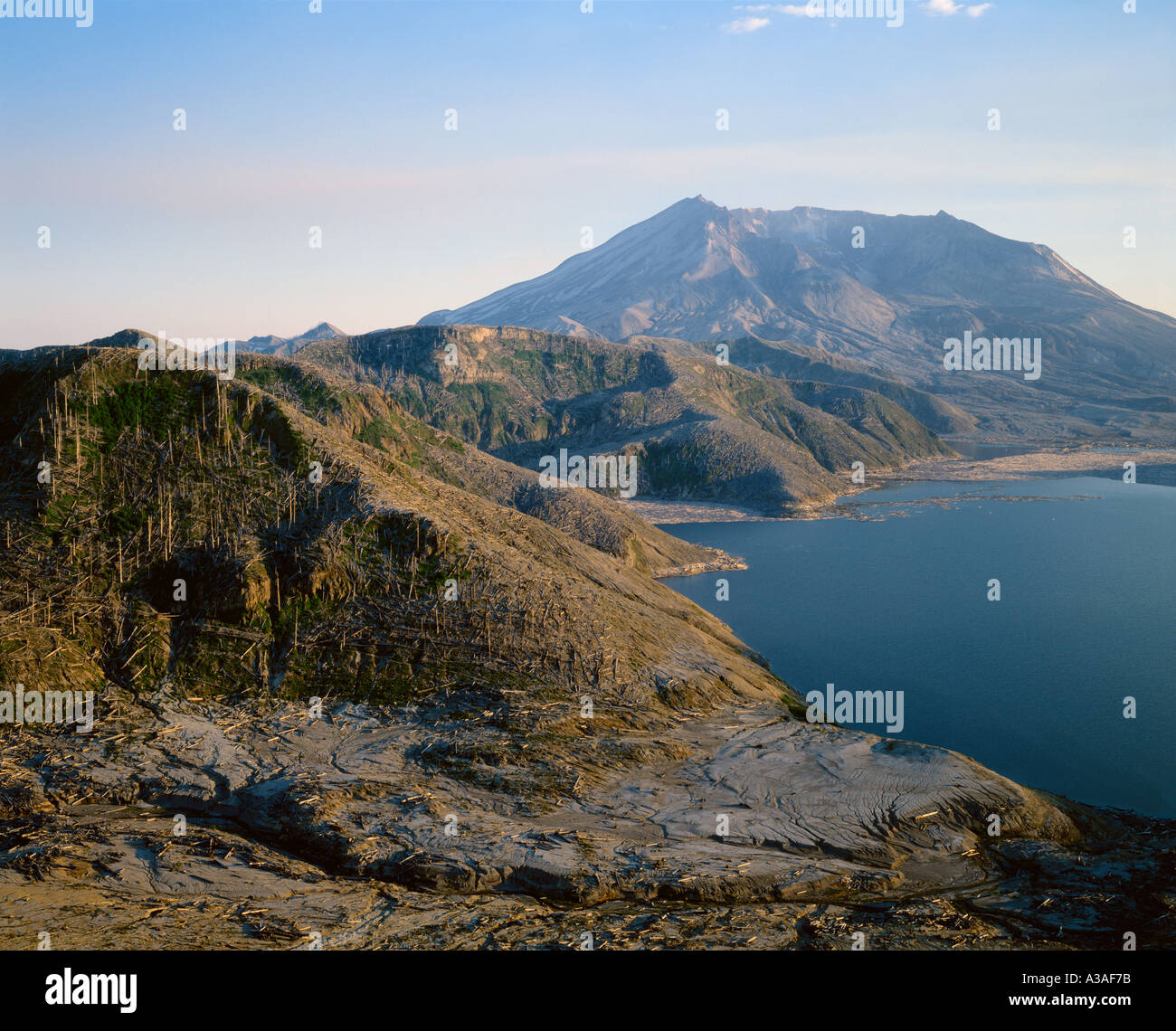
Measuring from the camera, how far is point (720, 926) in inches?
777

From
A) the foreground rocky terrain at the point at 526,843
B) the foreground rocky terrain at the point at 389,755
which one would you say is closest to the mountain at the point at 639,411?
the foreground rocky terrain at the point at 389,755

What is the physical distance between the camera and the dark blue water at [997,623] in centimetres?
3722

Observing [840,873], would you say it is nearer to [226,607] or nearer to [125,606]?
[226,607]

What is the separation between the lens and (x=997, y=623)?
185 feet

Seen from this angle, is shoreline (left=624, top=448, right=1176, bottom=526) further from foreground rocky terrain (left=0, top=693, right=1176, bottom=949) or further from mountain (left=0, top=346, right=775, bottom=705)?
foreground rocky terrain (left=0, top=693, right=1176, bottom=949)

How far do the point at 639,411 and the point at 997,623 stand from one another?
265ft

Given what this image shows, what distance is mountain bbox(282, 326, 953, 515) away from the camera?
117125mm

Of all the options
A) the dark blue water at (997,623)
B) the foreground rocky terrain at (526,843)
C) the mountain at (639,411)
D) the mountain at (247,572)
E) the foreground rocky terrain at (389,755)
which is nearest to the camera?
the foreground rocky terrain at (526,843)

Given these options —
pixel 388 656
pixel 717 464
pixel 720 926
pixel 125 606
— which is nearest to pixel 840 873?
pixel 720 926

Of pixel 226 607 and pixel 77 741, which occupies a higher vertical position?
pixel 226 607

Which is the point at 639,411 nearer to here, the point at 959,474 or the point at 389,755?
the point at 959,474

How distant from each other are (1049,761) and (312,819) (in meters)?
29.3

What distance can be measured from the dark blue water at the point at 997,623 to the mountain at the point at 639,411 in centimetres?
1690

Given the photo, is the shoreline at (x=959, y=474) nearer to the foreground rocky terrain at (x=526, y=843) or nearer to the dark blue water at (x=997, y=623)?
the dark blue water at (x=997, y=623)
